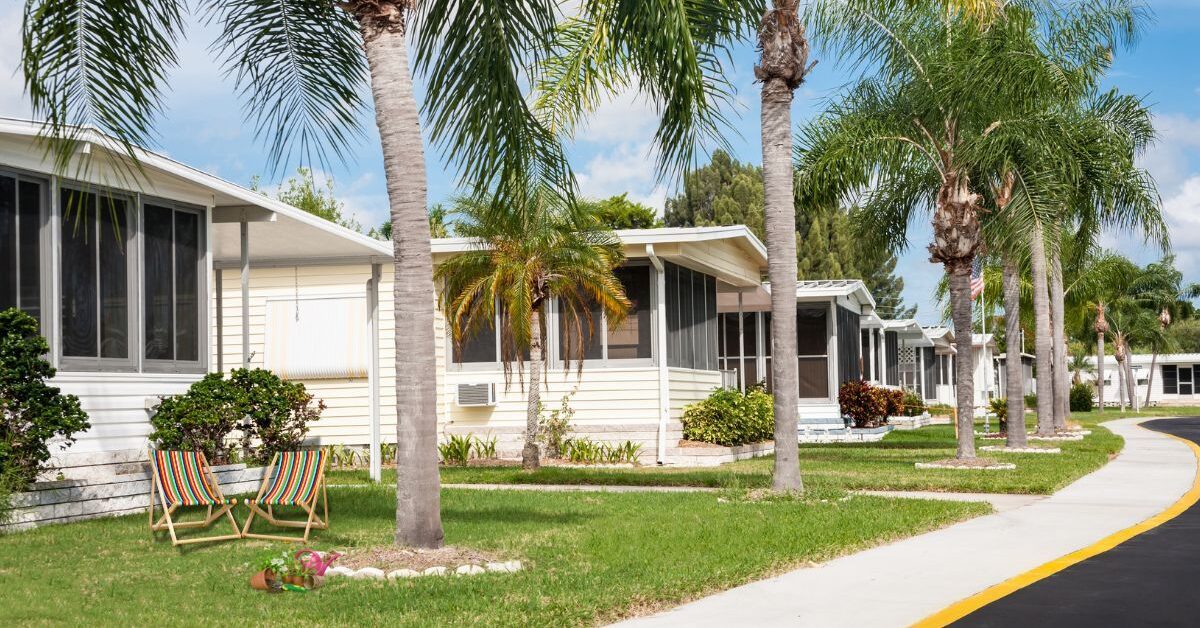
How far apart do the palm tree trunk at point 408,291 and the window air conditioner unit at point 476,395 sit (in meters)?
11.5

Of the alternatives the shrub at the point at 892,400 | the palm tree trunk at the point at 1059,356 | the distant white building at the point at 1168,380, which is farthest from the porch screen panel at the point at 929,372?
the distant white building at the point at 1168,380

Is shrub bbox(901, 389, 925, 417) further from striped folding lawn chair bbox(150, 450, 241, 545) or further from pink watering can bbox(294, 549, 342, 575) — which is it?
pink watering can bbox(294, 549, 342, 575)

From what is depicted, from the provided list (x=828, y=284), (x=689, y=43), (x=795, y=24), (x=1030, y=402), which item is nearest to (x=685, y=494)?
(x=795, y=24)

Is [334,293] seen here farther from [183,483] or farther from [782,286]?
[183,483]

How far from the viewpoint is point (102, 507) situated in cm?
1183

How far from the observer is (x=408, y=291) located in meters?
8.70

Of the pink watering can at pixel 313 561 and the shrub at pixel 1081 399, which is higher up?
the pink watering can at pixel 313 561

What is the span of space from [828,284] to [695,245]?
9813mm

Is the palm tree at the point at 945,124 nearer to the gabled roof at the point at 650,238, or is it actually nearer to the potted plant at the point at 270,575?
the gabled roof at the point at 650,238

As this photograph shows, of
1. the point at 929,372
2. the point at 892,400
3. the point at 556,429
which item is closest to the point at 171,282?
the point at 556,429

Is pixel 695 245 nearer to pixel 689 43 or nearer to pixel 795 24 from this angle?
pixel 795 24

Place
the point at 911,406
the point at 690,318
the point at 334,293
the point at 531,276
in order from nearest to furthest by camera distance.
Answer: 1. the point at 531,276
2. the point at 334,293
3. the point at 690,318
4. the point at 911,406

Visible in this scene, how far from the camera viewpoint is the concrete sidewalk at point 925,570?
686cm

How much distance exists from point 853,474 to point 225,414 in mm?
8009
